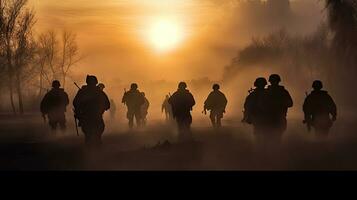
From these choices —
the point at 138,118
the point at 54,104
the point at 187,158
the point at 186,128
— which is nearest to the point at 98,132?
the point at 187,158

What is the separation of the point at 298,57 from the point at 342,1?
189 feet

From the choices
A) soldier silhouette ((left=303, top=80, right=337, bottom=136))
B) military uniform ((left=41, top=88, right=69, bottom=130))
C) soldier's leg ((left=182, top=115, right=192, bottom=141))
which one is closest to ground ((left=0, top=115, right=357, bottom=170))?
soldier silhouette ((left=303, top=80, right=337, bottom=136))

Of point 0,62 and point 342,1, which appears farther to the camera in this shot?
point 0,62

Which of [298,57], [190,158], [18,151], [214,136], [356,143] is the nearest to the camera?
[190,158]

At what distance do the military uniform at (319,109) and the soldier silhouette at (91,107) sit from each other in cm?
464

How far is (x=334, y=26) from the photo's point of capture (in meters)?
52.5

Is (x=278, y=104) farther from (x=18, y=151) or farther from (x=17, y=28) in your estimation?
(x=17, y=28)

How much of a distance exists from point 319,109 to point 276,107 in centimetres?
126

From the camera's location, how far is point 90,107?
1603cm

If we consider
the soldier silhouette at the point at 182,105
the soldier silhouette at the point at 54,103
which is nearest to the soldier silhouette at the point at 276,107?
the soldier silhouette at the point at 182,105

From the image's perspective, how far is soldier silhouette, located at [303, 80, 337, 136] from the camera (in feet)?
50.1

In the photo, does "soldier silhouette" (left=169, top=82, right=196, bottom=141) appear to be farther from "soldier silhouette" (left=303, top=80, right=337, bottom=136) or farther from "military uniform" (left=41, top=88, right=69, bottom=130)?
"soldier silhouette" (left=303, top=80, right=337, bottom=136)
